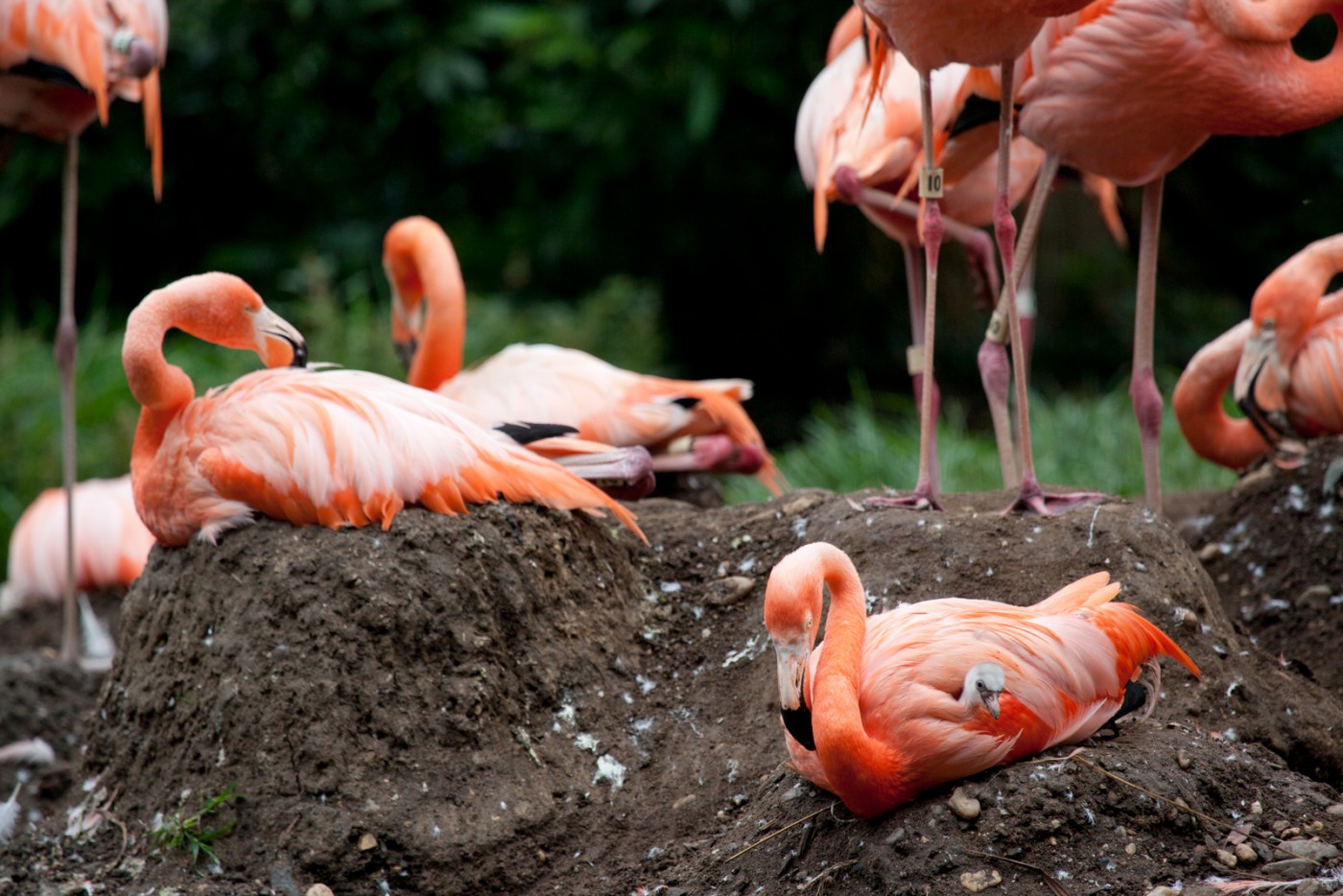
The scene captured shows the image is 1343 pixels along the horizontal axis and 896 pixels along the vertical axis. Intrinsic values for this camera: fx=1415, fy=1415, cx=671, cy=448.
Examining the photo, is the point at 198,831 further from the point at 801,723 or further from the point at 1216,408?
the point at 1216,408

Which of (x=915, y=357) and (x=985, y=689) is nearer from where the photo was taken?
(x=985, y=689)

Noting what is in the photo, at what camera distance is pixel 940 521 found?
3.41 metres

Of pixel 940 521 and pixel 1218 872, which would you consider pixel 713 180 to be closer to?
pixel 940 521

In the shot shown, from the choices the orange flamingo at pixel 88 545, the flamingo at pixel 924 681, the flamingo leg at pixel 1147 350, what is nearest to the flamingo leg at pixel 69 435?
the orange flamingo at pixel 88 545

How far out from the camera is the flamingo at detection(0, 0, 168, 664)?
14.7 ft

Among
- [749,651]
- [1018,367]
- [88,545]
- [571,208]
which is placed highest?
[1018,367]

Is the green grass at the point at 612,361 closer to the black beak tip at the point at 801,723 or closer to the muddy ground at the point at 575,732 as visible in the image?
the muddy ground at the point at 575,732

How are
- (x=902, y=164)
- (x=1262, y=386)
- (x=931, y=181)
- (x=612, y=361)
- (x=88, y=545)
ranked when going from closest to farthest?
1. (x=931, y=181)
2. (x=902, y=164)
3. (x=1262, y=386)
4. (x=88, y=545)
5. (x=612, y=361)

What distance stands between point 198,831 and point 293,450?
0.86 meters

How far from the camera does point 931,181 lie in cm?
344

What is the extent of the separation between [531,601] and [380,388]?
2.16 ft

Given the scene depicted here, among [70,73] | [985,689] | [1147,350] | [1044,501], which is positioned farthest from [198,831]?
[1147,350]

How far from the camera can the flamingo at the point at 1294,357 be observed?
4.34m

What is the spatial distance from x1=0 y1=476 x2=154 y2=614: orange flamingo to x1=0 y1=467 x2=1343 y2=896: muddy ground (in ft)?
7.37
